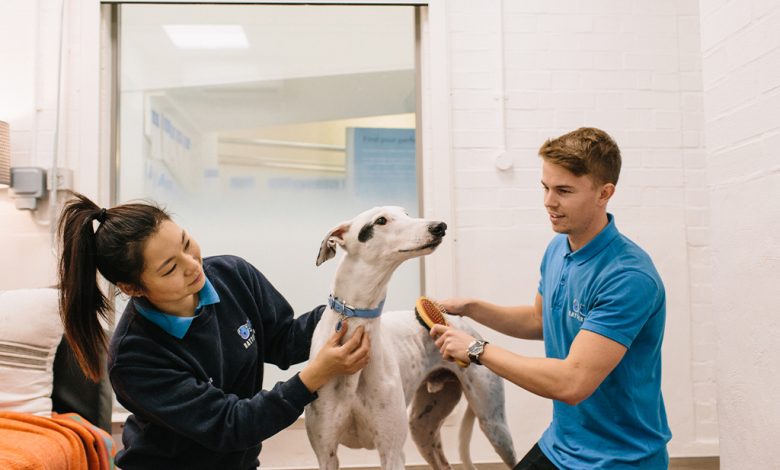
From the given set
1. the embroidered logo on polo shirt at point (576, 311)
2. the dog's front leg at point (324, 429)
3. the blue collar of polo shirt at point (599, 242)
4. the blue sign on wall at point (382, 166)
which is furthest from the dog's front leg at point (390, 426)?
the blue sign on wall at point (382, 166)

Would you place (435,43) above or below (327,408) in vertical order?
above

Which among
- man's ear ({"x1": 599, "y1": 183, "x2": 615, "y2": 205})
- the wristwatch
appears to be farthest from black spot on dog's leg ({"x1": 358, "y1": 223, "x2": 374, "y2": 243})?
man's ear ({"x1": 599, "y1": 183, "x2": 615, "y2": 205})

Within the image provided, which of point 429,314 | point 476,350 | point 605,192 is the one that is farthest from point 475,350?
point 605,192

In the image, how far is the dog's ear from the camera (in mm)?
1768

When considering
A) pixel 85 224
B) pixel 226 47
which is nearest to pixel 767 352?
pixel 85 224

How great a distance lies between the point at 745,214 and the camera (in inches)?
74.4

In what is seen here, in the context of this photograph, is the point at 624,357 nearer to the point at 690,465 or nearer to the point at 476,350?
the point at 476,350

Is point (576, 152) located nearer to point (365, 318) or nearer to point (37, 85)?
point (365, 318)

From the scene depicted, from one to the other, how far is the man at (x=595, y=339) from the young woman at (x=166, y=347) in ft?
1.61

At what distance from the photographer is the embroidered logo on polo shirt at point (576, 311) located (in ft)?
5.61

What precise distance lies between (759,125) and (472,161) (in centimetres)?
169

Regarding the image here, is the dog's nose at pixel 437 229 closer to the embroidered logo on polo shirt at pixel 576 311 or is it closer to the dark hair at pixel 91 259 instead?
the embroidered logo on polo shirt at pixel 576 311

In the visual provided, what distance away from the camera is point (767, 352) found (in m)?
1.80

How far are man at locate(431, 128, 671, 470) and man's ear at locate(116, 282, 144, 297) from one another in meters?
0.81
